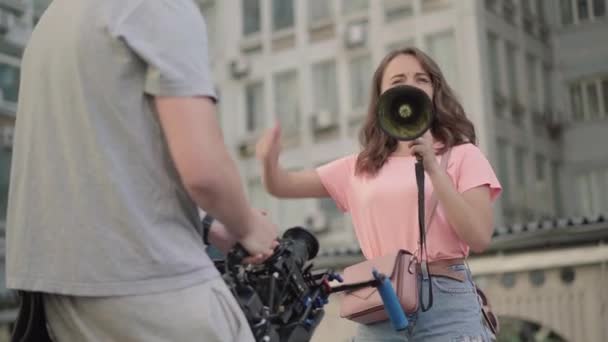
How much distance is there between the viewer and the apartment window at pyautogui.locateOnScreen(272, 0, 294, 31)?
1197 inches

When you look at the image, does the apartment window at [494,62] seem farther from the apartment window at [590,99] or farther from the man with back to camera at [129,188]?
the man with back to camera at [129,188]

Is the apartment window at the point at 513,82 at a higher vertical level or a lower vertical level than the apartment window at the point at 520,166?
higher

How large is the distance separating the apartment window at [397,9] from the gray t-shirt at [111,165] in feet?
83.3

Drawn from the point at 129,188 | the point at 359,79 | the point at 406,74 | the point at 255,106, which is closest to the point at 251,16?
the point at 255,106

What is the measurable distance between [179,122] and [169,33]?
20 centimetres

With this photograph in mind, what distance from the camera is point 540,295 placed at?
45.4ft

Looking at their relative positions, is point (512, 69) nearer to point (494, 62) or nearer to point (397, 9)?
point (494, 62)

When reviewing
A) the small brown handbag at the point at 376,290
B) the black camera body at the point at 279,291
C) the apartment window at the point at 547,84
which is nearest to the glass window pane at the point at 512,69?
the apartment window at the point at 547,84

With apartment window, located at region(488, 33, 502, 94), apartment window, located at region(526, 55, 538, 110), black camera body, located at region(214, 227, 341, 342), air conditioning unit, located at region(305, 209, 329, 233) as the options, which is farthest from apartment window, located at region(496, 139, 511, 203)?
black camera body, located at region(214, 227, 341, 342)

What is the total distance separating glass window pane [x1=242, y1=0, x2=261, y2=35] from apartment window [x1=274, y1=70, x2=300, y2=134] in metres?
1.94

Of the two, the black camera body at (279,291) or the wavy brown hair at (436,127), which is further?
the wavy brown hair at (436,127)

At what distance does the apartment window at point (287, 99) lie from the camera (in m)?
29.5

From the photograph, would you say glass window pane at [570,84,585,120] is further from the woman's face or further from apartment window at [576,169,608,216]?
the woman's face

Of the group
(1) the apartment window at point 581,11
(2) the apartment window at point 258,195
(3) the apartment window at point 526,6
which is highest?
(3) the apartment window at point 526,6
